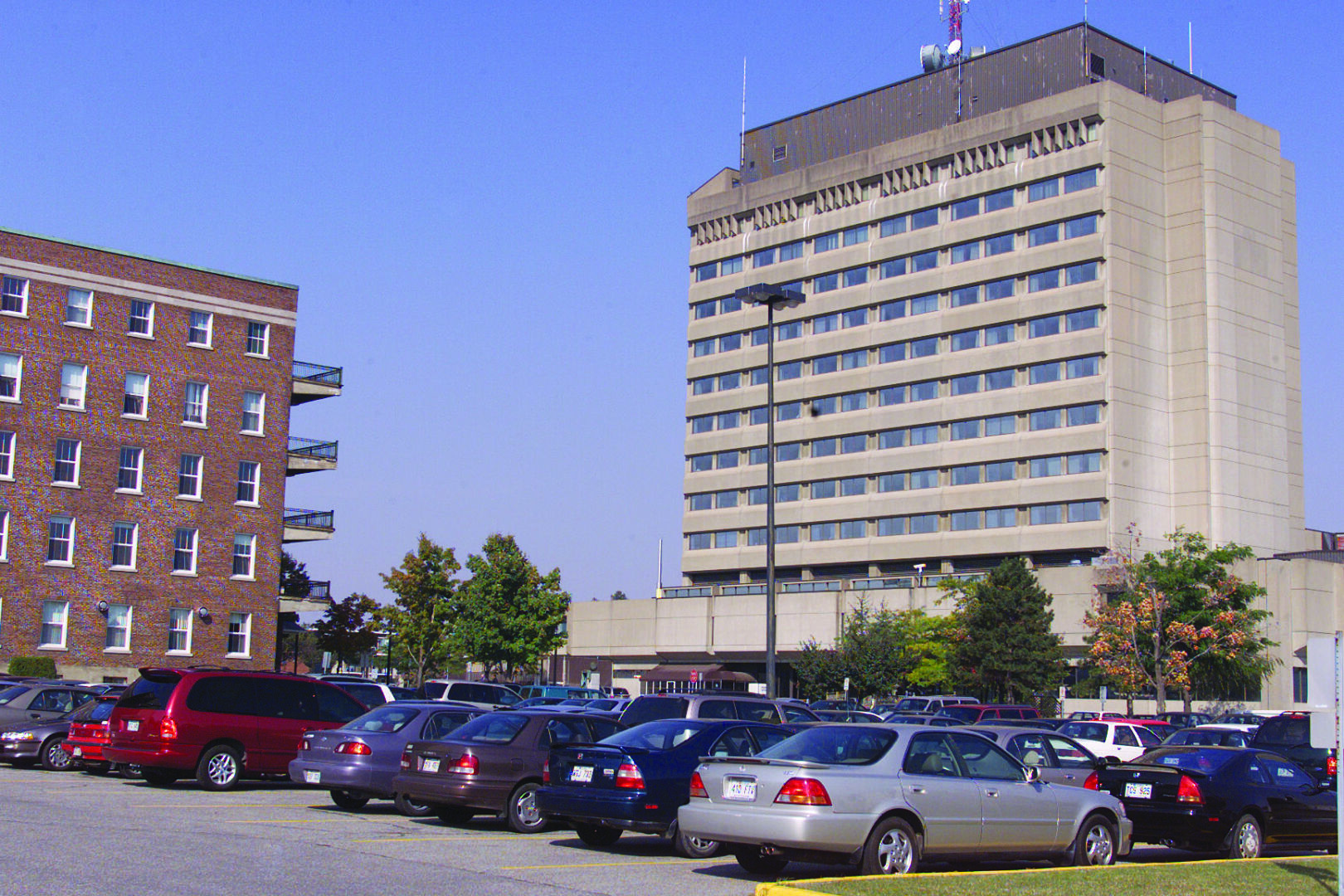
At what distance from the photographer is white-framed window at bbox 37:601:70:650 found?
4884cm

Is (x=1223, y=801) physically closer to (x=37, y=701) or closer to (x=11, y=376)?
(x=37, y=701)

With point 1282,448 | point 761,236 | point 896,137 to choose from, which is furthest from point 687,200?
point 1282,448

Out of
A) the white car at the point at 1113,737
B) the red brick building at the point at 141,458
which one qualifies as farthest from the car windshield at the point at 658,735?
the red brick building at the point at 141,458

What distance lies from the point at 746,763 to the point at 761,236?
8917cm

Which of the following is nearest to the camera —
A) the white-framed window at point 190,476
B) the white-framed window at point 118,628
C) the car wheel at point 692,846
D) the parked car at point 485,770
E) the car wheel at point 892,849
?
the car wheel at point 892,849

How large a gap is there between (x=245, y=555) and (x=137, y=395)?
7233mm

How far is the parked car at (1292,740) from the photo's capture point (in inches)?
851

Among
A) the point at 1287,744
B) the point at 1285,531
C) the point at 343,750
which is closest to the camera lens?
the point at 343,750

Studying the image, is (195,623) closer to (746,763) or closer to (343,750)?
(343,750)

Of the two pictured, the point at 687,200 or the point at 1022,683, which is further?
the point at 687,200

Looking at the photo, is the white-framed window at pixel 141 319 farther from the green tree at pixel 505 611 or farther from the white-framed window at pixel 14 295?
the green tree at pixel 505 611

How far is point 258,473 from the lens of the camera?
54.3 meters

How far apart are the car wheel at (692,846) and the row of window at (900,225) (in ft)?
240

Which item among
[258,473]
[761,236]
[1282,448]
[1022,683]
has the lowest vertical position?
[1022,683]
